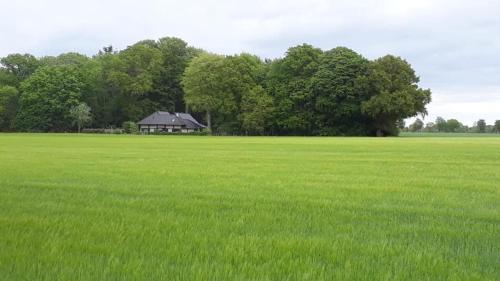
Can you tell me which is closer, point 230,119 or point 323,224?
point 323,224

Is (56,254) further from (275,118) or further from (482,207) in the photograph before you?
(275,118)

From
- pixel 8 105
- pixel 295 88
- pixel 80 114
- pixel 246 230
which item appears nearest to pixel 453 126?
pixel 295 88

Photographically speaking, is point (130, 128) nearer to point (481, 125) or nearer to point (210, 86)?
point (210, 86)

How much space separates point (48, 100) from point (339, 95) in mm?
53282

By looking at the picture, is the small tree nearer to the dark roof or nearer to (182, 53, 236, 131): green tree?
the dark roof

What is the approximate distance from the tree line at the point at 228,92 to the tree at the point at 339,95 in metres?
0.17

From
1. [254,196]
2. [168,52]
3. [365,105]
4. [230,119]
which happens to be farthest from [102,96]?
[254,196]

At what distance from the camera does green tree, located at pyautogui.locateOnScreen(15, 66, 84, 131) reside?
10244 centimetres

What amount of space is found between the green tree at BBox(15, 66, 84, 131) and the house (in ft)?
43.9

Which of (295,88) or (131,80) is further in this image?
(131,80)

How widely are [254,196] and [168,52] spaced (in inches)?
4246

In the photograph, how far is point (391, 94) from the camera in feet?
281

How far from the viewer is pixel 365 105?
8556 centimetres

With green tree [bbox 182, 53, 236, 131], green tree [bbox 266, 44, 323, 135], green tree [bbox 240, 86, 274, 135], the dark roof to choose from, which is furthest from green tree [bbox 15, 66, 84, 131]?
green tree [bbox 266, 44, 323, 135]
